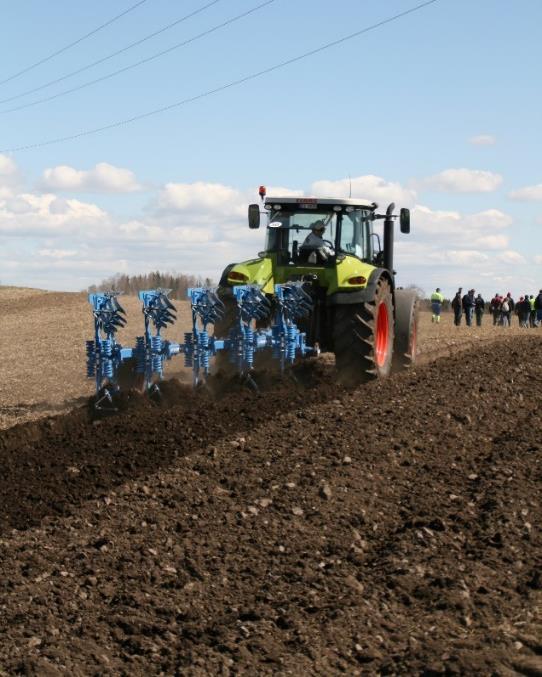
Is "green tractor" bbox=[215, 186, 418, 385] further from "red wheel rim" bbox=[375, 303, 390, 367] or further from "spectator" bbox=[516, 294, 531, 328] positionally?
"spectator" bbox=[516, 294, 531, 328]

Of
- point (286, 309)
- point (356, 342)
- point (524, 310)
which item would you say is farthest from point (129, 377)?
point (524, 310)

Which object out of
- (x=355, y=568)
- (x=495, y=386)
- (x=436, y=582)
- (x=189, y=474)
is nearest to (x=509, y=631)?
(x=436, y=582)

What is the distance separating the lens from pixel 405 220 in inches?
534

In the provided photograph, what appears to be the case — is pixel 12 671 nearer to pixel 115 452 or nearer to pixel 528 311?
pixel 115 452

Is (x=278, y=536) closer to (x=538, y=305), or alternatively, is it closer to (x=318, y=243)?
(x=318, y=243)

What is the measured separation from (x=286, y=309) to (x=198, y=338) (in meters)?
1.36

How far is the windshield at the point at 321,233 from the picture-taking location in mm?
13180

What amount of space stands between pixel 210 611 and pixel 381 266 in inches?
348

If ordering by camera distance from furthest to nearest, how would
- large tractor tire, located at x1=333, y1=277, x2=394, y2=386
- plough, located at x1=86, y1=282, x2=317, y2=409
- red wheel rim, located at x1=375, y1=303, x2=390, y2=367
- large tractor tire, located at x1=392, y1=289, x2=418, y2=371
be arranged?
large tractor tire, located at x1=392, y1=289, x2=418, y2=371 < red wheel rim, located at x1=375, y1=303, x2=390, y2=367 < large tractor tire, located at x1=333, y1=277, x2=394, y2=386 < plough, located at x1=86, y1=282, x2=317, y2=409

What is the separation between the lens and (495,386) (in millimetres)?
12305

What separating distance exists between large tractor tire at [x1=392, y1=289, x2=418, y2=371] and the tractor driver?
5.55ft

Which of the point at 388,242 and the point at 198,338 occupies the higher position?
the point at 388,242

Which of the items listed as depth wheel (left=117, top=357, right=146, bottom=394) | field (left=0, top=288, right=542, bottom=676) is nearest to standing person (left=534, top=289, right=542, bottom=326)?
field (left=0, top=288, right=542, bottom=676)

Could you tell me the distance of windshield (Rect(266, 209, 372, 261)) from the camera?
13180 millimetres
